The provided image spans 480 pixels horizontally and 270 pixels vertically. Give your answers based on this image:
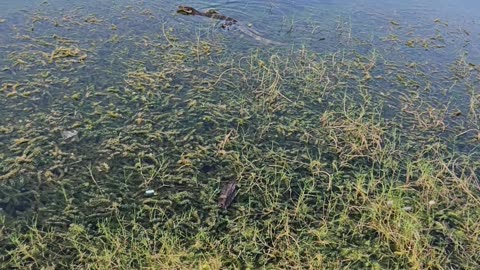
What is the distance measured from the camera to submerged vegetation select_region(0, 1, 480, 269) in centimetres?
214

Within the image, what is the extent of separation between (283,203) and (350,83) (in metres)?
1.68

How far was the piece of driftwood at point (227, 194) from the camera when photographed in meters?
2.38

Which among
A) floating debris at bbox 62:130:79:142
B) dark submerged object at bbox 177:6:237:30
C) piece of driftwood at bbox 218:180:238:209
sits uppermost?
dark submerged object at bbox 177:6:237:30

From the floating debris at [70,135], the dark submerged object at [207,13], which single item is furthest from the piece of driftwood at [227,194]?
the dark submerged object at [207,13]

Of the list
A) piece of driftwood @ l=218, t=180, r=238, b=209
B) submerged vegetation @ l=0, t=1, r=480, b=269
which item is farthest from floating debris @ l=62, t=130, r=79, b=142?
piece of driftwood @ l=218, t=180, r=238, b=209

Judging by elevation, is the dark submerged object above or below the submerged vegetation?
above

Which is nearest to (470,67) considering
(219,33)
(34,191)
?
(219,33)

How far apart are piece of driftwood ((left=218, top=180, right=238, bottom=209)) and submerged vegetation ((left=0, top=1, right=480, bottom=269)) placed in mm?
33

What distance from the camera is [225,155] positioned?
2.73m

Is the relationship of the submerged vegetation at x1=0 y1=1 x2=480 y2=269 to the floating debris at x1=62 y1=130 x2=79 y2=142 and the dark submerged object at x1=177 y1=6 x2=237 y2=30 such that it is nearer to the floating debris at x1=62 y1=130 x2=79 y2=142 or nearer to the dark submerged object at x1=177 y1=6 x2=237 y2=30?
the floating debris at x1=62 y1=130 x2=79 y2=142

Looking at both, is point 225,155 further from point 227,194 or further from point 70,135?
point 70,135

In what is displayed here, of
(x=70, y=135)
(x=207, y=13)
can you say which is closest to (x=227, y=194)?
(x=70, y=135)

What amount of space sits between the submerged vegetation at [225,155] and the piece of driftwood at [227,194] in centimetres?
3

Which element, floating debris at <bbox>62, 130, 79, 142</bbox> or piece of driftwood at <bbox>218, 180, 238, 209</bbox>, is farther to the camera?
floating debris at <bbox>62, 130, 79, 142</bbox>
